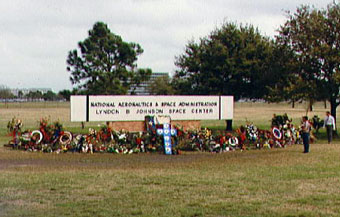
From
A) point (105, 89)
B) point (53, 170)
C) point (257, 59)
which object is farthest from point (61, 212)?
point (105, 89)

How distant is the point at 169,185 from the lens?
1224 centimetres

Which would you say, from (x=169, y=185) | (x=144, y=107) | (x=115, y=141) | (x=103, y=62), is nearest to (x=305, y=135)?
(x=144, y=107)

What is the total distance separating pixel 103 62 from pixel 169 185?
27126 mm

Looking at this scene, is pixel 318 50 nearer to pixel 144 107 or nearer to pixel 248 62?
pixel 248 62

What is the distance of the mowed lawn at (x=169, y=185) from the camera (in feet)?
31.3

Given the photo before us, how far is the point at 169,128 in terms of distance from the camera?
70.8ft

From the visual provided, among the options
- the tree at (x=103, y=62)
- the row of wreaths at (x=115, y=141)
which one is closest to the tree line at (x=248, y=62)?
the tree at (x=103, y=62)

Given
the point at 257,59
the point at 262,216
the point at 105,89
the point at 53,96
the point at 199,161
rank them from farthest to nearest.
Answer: the point at 53,96, the point at 105,89, the point at 257,59, the point at 199,161, the point at 262,216

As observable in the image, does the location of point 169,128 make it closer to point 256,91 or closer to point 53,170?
point 53,170

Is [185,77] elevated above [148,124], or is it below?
above

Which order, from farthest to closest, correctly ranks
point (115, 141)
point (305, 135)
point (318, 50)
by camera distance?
point (318, 50)
point (115, 141)
point (305, 135)

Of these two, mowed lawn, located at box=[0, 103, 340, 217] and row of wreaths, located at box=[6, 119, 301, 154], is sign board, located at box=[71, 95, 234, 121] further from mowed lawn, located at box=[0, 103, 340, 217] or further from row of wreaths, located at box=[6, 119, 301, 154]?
mowed lawn, located at box=[0, 103, 340, 217]

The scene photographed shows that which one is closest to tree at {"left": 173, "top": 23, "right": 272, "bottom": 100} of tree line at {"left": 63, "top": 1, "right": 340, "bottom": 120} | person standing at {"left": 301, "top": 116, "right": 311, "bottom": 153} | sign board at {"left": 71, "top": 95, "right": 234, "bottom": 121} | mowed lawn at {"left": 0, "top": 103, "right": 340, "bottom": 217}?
tree line at {"left": 63, "top": 1, "right": 340, "bottom": 120}

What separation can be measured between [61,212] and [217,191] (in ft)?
12.4
